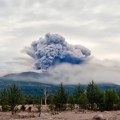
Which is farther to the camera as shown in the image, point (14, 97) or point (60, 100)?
point (60, 100)

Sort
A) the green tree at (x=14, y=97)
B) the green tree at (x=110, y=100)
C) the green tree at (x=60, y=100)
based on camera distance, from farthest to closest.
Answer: the green tree at (x=110, y=100) < the green tree at (x=60, y=100) < the green tree at (x=14, y=97)

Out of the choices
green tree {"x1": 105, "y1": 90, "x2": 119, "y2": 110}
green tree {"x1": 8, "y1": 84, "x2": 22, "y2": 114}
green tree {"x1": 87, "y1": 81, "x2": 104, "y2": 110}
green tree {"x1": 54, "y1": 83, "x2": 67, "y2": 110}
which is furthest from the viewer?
green tree {"x1": 87, "y1": 81, "x2": 104, "y2": 110}

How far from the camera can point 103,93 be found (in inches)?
5910

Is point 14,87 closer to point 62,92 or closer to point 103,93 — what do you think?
point 62,92

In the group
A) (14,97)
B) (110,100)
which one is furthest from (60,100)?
(14,97)

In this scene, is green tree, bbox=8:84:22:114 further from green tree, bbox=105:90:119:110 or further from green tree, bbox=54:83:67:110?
green tree, bbox=105:90:119:110

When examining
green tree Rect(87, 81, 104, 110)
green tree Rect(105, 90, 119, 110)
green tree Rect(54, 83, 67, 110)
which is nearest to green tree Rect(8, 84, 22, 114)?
green tree Rect(54, 83, 67, 110)

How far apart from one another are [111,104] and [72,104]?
714 inches

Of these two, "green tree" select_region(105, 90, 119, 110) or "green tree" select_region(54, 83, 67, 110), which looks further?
"green tree" select_region(105, 90, 119, 110)

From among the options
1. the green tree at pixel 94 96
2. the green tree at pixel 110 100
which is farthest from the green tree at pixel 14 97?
the green tree at pixel 94 96

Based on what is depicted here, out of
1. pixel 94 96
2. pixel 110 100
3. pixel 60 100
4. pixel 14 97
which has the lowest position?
pixel 14 97

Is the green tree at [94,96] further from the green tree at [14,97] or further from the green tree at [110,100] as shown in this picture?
the green tree at [14,97]

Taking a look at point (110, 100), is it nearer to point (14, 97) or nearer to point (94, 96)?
point (94, 96)

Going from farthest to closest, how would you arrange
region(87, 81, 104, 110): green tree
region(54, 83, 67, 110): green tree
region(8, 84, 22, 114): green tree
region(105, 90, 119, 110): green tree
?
region(87, 81, 104, 110): green tree < region(105, 90, 119, 110): green tree < region(54, 83, 67, 110): green tree < region(8, 84, 22, 114): green tree
